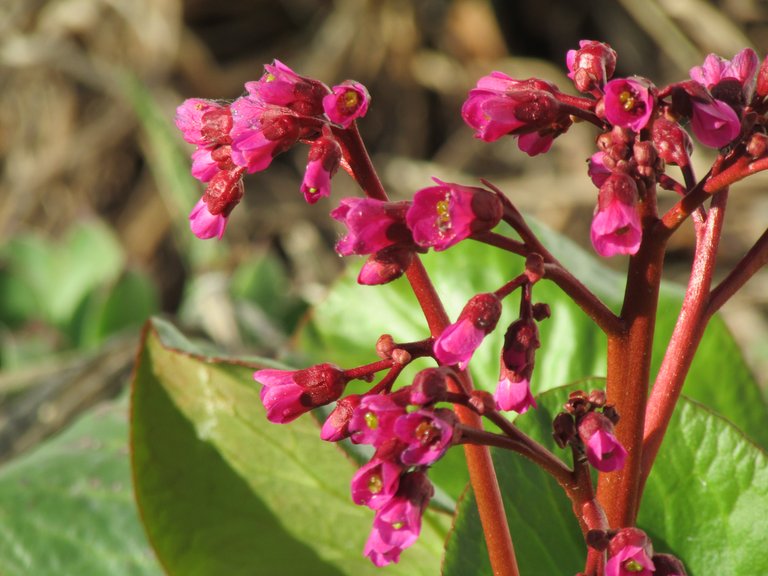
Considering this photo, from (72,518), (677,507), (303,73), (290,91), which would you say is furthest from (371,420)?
(303,73)

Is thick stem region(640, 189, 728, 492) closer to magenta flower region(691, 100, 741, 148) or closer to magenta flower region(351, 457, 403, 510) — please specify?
magenta flower region(691, 100, 741, 148)

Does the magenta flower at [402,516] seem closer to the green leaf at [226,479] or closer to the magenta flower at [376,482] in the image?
the magenta flower at [376,482]

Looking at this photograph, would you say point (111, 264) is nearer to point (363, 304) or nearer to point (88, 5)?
point (363, 304)

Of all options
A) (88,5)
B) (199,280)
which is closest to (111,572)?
(199,280)

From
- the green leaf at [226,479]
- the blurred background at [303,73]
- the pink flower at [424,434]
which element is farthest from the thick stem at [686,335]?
the blurred background at [303,73]

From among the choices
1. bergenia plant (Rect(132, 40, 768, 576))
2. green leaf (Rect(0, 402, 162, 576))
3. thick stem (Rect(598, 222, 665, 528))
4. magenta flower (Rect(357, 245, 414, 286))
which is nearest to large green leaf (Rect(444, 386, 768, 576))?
bergenia plant (Rect(132, 40, 768, 576))
